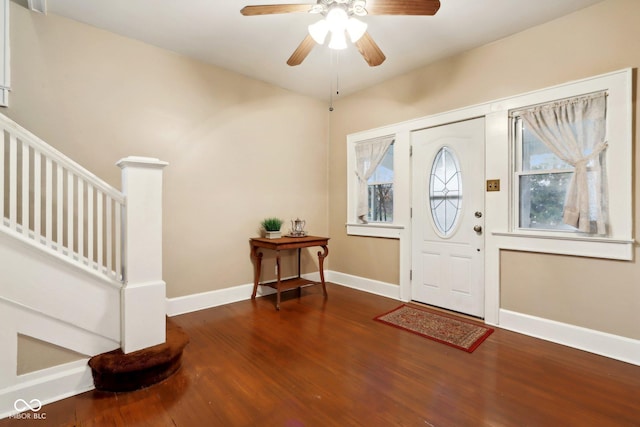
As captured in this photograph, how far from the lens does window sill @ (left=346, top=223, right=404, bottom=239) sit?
12.2 feet

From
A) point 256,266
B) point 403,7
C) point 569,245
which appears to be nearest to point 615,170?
point 569,245

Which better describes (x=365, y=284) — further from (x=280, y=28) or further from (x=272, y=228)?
(x=280, y=28)

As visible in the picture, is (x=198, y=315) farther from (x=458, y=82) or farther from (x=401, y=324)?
(x=458, y=82)

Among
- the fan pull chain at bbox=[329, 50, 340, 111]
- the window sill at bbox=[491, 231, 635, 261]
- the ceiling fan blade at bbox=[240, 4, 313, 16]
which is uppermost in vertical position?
the fan pull chain at bbox=[329, 50, 340, 111]

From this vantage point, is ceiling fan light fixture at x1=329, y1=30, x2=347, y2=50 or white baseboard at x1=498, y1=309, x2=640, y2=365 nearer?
ceiling fan light fixture at x1=329, y1=30, x2=347, y2=50

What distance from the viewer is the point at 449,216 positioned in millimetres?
3270

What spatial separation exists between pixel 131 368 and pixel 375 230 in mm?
2989

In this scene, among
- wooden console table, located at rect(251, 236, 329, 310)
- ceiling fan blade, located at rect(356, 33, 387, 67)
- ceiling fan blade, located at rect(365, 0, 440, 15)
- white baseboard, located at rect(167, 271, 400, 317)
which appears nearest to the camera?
ceiling fan blade, located at rect(365, 0, 440, 15)

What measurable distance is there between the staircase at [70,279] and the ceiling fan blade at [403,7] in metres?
1.82

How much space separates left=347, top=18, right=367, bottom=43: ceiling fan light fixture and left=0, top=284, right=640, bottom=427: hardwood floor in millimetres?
2432

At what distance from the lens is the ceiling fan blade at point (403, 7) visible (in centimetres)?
182

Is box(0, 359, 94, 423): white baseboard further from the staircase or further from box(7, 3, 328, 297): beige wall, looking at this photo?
box(7, 3, 328, 297): beige wall

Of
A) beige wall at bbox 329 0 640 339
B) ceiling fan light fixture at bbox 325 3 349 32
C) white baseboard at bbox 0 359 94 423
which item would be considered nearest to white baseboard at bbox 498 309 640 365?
beige wall at bbox 329 0 640 339

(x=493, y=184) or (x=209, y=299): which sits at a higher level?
(x=493, y=184)
